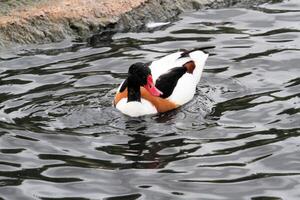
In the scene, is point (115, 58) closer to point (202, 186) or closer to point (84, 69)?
point (84, 69)

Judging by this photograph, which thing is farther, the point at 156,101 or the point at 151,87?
the point at 156,101

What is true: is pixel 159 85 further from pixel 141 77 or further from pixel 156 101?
pixel 141 77

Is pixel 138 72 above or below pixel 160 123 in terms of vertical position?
above

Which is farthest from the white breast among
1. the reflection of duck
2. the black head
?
the black head

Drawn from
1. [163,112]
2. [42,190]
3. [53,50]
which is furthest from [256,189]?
[53,50]

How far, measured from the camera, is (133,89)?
1073 cm

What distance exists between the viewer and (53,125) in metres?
9.90

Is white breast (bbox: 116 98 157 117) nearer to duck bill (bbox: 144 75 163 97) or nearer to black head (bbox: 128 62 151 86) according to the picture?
duck bill (bbox: 144 75 163 97)

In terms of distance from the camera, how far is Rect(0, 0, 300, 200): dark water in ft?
27.2

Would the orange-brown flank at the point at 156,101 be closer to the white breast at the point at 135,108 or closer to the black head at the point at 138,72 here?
the white breast at the point at 135,108

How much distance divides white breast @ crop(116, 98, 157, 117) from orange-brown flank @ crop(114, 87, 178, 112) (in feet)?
0.18

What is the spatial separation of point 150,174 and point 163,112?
2.30 metres

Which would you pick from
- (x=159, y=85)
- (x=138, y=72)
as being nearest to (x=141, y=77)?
(x=138, y=72)

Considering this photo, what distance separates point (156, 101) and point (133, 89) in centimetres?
33
